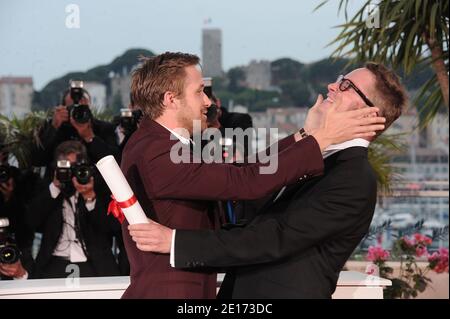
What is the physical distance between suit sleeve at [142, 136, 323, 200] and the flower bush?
3668mm

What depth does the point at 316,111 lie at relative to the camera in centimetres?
275

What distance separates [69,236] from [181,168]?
2.89 meters

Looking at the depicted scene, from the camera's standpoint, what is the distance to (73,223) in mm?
5262

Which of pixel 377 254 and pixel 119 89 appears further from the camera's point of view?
pixel 119 89

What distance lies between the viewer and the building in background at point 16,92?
816cm

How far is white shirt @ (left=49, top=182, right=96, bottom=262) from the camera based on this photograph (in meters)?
5.16

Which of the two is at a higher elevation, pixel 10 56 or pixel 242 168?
pixel 10 56

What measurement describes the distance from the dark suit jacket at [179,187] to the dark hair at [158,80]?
6 cm

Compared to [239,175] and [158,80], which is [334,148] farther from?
[158,80]

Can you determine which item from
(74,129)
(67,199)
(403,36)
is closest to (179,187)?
(67,199)

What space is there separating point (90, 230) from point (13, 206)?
Answer: 653 millimetres

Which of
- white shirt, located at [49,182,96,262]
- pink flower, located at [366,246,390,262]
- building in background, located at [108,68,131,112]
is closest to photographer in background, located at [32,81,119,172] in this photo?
white shirt, located at [49,182,96,262]
